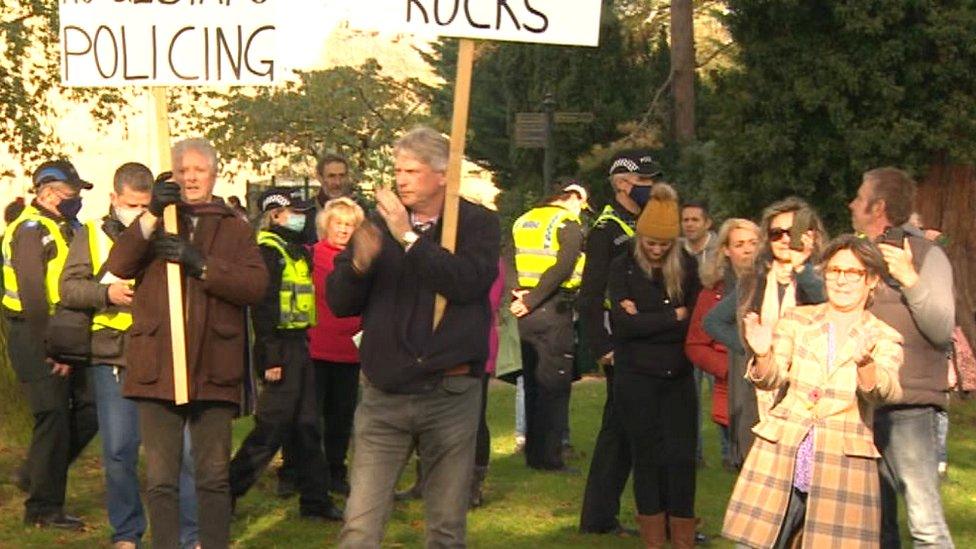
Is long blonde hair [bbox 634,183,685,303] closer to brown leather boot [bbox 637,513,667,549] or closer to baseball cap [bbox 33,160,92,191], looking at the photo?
brown leather boot [bbox 637,513,667,549]

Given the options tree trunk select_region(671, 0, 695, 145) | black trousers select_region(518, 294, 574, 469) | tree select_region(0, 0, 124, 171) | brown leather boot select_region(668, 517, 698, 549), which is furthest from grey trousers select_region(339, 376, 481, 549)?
tree trunk select_region(671, 0, 695, 145)

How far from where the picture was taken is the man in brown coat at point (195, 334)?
328 inches

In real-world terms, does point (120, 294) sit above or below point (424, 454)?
above

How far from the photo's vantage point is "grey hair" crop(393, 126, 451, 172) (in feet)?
25.0

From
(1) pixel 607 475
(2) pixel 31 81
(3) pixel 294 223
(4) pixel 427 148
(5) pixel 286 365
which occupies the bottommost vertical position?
(1) pixel 607 475

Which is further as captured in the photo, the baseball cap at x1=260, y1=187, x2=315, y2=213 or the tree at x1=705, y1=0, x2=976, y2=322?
the tree at x1=705, y1=0, x2=976, y2=322

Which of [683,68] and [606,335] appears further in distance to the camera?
[683,68]

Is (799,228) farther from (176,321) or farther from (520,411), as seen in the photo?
(520,411)

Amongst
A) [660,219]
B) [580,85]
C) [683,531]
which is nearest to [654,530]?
[683,531]

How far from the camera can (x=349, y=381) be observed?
1173 cm

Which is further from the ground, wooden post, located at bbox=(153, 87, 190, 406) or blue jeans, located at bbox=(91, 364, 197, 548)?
wooden post, located at bbox=(153, 87, 190, 406)

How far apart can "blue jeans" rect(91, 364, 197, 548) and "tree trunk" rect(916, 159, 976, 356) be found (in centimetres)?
1200

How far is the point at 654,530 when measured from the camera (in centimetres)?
990

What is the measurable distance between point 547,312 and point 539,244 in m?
0.45
